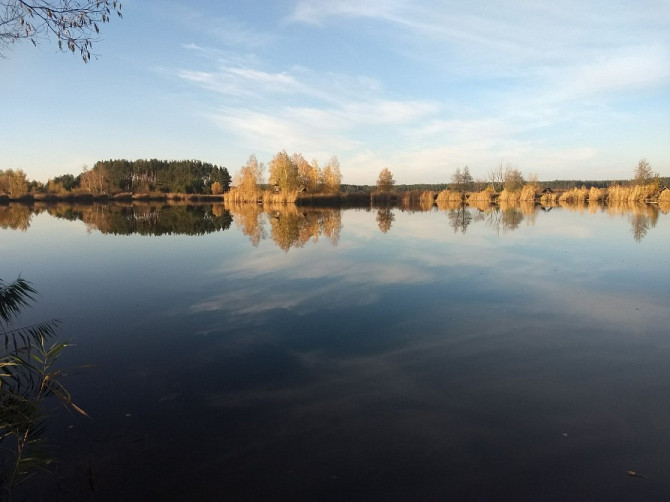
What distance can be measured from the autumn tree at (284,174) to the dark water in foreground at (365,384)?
47.4 metres

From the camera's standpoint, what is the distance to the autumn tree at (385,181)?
73.2 metres

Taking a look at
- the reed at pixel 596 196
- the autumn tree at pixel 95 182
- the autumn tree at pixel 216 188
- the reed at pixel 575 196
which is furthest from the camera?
the autumn tree at pixel 216 188

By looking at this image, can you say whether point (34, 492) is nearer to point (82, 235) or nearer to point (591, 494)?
point (591, 494)

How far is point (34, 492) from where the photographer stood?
337cm

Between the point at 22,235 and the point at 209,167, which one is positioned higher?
the point at 209,167

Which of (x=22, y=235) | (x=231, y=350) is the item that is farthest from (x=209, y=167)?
(x=231, y=350)

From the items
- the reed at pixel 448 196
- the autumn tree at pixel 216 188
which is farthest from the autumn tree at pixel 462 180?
the autumn tree at pixel 216 188

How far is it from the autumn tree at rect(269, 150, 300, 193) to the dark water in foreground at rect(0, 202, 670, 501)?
1868 inches

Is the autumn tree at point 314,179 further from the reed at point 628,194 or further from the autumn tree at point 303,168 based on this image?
the reed at point 628,194

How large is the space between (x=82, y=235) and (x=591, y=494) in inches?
990

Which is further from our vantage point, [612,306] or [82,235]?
[82,235]

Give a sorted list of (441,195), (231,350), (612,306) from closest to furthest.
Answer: (231,350) → (612,306) → (441,195)

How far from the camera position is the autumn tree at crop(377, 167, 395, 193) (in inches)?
2884

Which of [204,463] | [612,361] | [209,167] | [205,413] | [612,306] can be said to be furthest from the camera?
[209,167]
